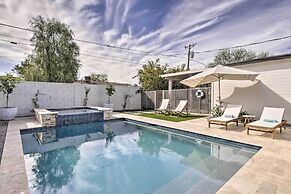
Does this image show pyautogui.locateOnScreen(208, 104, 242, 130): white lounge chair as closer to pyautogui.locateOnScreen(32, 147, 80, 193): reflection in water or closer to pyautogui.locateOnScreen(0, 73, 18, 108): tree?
pyautogui.locateOnScreen(32, 147, 80, 193): reflection in water

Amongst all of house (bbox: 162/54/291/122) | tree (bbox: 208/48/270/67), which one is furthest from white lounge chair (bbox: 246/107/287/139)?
tree (bbox: 208/48/270/67)

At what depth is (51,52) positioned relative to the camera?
17891mm

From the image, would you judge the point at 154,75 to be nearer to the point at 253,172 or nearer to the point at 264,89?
the point at 264,89

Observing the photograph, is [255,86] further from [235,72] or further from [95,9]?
[95,9]

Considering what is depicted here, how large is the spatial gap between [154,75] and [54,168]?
65.1ft

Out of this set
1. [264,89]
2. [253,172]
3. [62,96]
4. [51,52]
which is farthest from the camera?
[51,52]

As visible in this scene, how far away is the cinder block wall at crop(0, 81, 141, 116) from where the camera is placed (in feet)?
39.5

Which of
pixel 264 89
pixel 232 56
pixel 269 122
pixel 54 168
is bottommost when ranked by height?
pixel 54 168

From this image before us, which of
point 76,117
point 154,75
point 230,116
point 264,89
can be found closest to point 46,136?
point 76,117

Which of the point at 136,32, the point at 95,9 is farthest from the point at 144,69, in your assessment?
the point at 95,9

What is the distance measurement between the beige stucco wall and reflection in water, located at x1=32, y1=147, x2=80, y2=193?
8497 millimetres

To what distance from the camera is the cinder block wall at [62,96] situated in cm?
1203

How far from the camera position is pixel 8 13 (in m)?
10.5

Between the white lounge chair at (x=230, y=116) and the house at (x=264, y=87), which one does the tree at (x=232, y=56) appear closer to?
the house at (x=264, y=87)
